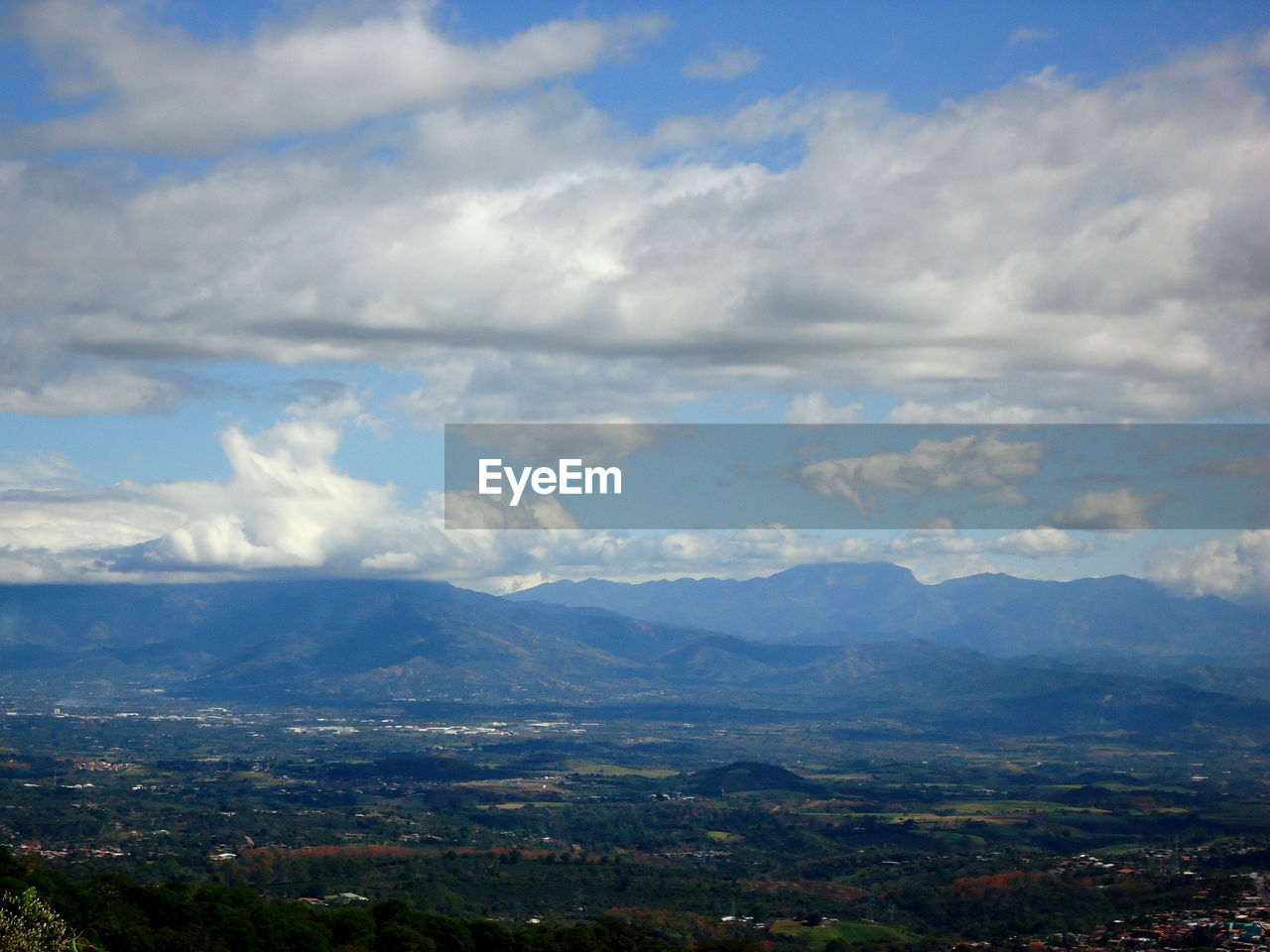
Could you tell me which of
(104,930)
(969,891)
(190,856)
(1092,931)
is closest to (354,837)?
(190,856)

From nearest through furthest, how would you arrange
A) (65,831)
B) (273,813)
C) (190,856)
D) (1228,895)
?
(1228,895) < (190,856) < (65,831) < (273,813)

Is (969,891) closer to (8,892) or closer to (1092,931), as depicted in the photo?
(1092,931)

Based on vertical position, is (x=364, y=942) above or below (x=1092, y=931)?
above

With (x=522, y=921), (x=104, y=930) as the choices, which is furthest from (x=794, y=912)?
(x=104, y=930)

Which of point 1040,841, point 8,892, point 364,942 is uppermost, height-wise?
point 8,892

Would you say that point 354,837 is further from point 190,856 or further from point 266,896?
point 266,896

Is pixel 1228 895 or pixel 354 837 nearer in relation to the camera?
pixel 1228 895

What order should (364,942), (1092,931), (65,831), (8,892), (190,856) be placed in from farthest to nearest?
(65,831) → (190,856) → (1092,931) → (364,942) → (8,892)

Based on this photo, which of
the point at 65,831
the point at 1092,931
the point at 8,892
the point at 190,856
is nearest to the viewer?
the point at 8,892

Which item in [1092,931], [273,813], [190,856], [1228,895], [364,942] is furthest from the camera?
[273,813]
